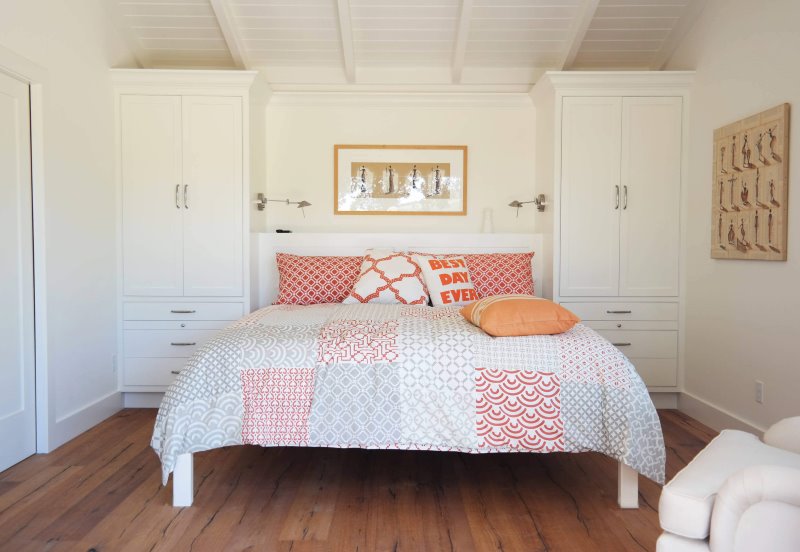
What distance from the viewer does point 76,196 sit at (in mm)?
3061

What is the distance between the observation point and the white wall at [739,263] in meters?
2.61

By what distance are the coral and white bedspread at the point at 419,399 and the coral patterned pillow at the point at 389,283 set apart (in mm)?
1069

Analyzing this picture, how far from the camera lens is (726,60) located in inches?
123

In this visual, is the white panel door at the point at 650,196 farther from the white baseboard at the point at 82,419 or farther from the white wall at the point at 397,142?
the white baseboard at the point at 82,419

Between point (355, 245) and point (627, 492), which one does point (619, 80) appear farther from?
point (627, 492)

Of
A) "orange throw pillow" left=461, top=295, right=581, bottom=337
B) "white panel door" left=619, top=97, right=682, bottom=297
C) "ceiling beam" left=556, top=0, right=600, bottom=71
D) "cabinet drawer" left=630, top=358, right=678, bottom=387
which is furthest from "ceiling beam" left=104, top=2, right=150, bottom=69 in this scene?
"cabinet drawer" left=630, top=358, right=678, bottom=387

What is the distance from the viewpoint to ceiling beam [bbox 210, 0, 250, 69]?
3344mm

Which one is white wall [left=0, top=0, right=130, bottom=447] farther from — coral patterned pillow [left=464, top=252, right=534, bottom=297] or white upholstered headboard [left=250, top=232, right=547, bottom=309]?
coral patterned pillow [left=464, top=252, right=534, bottom=297]

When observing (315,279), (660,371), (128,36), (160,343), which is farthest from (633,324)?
(128,36)

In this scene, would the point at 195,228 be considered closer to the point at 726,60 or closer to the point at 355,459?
the point at 355,459

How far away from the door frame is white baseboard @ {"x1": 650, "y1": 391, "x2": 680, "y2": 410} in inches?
138

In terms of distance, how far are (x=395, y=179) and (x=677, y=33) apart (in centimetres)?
207

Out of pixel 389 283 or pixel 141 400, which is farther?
pixel 141 400

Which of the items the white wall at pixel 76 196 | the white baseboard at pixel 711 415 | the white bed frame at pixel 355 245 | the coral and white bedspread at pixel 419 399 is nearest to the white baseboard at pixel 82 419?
the white wall at pixel 76 196
